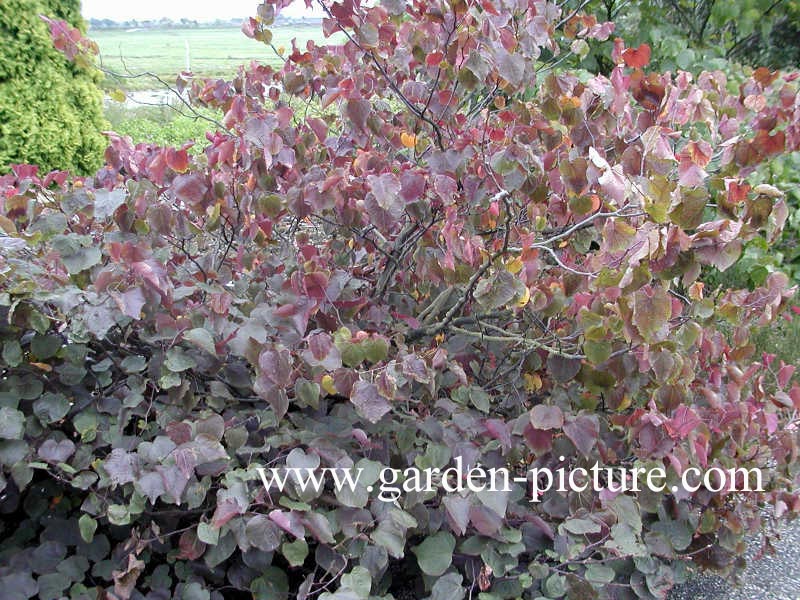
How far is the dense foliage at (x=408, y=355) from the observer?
1226 mm

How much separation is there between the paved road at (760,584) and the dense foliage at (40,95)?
4.53 meters

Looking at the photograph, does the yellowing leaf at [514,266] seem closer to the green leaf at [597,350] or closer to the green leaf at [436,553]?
the green leaf at [597,350]

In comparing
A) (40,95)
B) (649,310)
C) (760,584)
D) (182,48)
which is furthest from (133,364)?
(182,48)

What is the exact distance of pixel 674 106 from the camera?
1.65 m

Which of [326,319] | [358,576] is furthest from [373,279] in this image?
[358,576]

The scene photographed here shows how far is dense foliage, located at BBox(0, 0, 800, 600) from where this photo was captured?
123cm

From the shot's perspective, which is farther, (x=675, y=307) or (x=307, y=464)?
(x=675, y=307)

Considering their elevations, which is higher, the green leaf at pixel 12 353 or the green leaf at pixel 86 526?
the green leaf at pixel 12 353

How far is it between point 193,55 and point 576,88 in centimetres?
1828

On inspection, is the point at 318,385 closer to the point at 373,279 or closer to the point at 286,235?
the point at 373,279

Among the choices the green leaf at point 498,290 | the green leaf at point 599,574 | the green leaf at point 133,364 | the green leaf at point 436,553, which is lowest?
the green leaf at point 436,553

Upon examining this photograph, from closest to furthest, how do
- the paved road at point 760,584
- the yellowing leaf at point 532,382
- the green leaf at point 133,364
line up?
the green leaf at point 133,364, the yellowing leaf at point 532,382, the paved road at point 760,584

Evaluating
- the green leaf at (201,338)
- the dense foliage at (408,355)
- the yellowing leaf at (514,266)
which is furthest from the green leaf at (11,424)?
the yellowing leaf at (514,266)

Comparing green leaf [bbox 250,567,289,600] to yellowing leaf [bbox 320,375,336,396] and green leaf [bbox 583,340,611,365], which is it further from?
green leaf [bbox 583,340,611,365]
